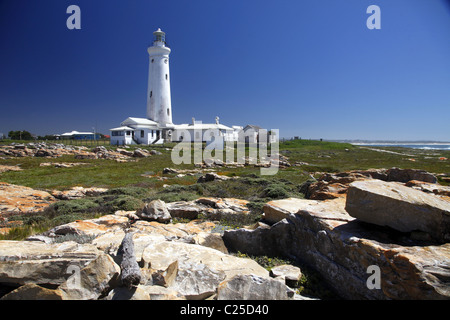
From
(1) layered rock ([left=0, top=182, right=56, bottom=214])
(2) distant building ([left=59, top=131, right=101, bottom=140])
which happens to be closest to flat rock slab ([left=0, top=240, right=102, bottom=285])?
(1) layered rock ([left=0, top=182, right=56, bottom=214])

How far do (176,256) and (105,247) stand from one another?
187 centimetres

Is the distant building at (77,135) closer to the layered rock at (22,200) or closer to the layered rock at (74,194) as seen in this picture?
the layered rock at (22,200)

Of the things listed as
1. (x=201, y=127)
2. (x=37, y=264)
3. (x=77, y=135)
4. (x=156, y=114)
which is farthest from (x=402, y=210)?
(x=77, y=135)

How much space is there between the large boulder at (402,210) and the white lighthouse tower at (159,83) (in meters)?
60.9

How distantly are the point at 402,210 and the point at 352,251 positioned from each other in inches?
47.7

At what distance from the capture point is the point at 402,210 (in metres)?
4.34

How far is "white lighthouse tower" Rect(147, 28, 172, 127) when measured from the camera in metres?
57.9

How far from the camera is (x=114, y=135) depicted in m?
56.6

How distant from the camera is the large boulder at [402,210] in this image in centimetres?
421

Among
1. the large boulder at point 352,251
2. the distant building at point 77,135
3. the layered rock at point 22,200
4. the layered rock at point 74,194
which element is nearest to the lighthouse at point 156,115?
the distant building at point 77,135

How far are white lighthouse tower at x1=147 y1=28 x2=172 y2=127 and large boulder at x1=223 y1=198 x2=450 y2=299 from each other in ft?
193

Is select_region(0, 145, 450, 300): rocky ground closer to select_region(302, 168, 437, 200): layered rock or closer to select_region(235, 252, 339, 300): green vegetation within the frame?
select_region(235, 252, 339, 300): green vegetation
